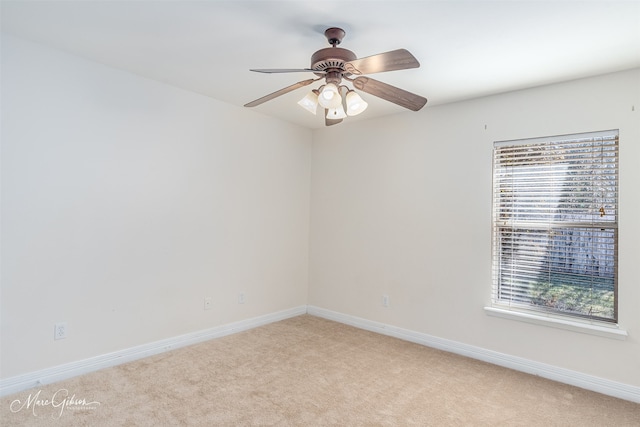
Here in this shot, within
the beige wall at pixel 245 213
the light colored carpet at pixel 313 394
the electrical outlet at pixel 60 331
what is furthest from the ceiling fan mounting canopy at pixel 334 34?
the electrical outlet at pixel 60 331

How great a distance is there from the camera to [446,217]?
351 centimetres

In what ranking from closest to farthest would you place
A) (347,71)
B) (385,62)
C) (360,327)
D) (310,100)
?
(385,62) < (347,71) < (310,100) < (360,327)

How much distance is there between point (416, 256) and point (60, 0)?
3357mm

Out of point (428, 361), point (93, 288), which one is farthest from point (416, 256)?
point (93, 288)

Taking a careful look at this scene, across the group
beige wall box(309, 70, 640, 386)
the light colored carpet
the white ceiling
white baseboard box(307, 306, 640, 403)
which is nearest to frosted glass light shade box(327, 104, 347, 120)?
the white ceiling

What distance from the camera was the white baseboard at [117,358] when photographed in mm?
2461

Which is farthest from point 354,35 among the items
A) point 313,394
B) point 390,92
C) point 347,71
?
point 313,394

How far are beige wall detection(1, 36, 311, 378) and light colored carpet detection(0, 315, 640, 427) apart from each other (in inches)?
16.9

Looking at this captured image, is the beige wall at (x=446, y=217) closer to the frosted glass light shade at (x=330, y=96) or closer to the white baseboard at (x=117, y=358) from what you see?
the white baseboard at (x=117, y=358)

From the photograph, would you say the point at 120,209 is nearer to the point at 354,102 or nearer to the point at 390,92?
the point at 354,102

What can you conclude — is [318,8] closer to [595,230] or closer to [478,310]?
[595,230]

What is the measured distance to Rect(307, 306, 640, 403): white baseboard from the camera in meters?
2.62

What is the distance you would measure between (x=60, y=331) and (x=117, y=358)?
19.3 inches

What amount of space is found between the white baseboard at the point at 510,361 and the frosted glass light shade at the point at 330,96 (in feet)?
8.27
